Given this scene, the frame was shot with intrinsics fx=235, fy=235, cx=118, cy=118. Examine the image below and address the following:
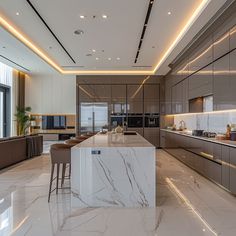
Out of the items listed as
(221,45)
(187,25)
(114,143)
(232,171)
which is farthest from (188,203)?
(187,25)

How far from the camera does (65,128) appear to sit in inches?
437

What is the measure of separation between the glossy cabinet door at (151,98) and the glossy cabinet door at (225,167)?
609cm

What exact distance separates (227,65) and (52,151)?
3.34 metres

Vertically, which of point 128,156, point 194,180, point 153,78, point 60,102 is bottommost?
point 194,180

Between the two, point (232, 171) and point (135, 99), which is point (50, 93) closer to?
point (135, 99)

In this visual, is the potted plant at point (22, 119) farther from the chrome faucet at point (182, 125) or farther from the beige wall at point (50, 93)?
the chrome faucet at point (182, 125)

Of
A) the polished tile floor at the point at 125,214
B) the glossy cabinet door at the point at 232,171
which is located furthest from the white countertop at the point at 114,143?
the glossy cabinet door at the point at 232,171

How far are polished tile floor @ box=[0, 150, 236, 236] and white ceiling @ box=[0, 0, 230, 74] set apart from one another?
10.4ft

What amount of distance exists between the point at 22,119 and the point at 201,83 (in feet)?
24.7

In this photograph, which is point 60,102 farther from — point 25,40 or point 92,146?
point 92,146

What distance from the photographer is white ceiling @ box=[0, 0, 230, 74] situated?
4.36 meters

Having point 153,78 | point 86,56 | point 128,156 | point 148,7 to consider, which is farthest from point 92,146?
point 153,78

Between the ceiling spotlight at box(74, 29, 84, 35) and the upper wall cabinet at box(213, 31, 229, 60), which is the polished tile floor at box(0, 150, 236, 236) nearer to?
the upper wall cabinet at box(213, 31, 229, 60)

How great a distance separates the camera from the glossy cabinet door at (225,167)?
374 cm
